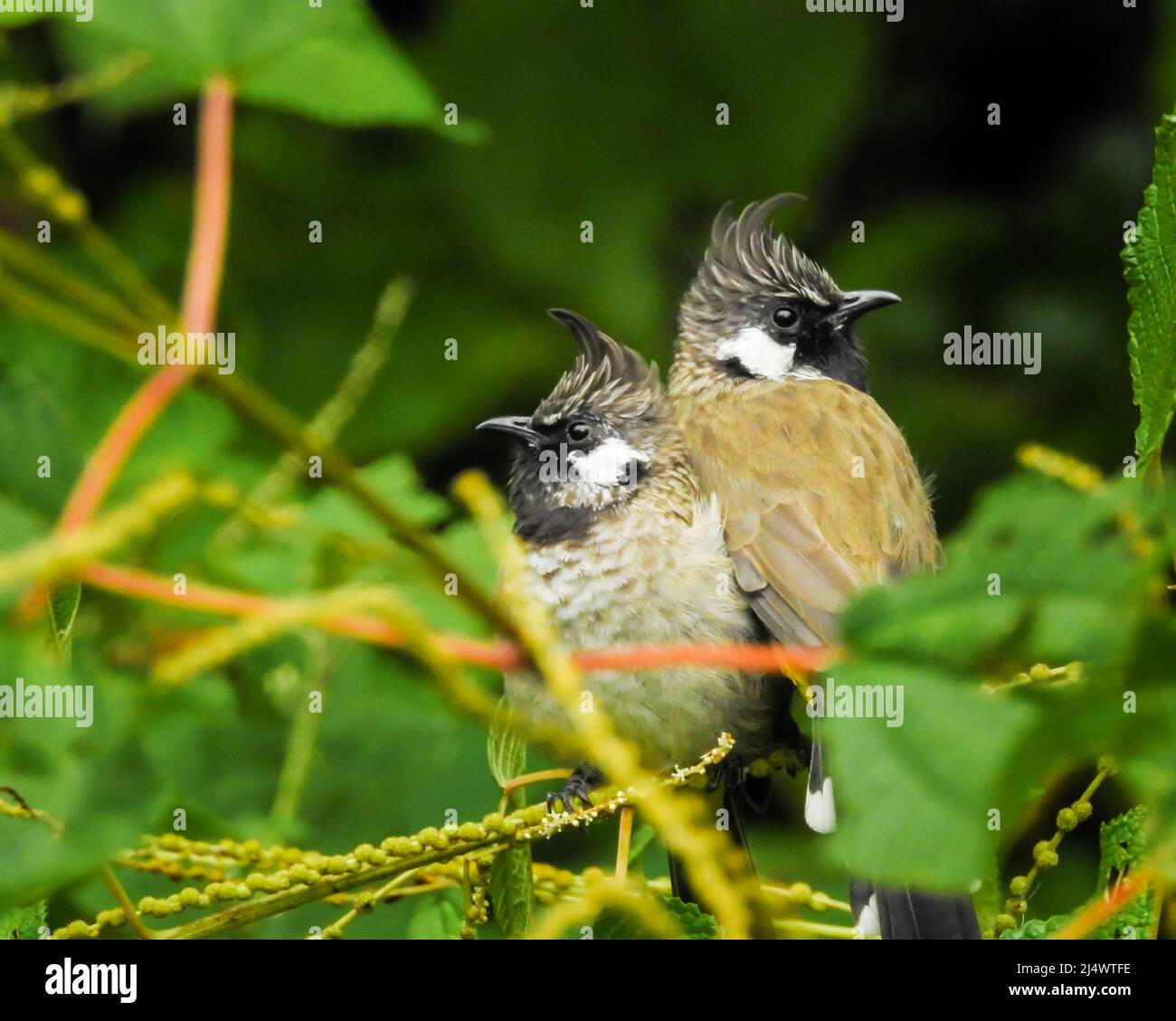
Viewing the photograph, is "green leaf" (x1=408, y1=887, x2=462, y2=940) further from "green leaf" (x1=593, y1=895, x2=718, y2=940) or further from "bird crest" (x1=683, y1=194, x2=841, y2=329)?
"bird crest" (x1=683, y1=194, x2=841, y2=329)

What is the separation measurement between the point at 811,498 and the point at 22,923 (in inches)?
54.5

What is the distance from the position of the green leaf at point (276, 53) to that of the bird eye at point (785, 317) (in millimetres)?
729

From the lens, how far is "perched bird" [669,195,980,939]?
228 centimetres

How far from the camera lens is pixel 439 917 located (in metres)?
1.67

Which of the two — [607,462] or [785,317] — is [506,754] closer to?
[607,462]

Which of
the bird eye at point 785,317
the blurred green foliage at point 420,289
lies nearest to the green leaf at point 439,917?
the blurred green foliage at point 420,289

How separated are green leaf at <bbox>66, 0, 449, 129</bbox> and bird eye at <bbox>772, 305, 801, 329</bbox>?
73 centimetres

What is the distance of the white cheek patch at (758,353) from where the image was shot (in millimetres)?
2879

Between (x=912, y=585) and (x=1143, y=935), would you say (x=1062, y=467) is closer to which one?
(x=1143, y=935)

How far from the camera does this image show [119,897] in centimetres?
132

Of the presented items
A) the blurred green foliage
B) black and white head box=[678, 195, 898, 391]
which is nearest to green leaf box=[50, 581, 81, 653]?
the blurred green foliage

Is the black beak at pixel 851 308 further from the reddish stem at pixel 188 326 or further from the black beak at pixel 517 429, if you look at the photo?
the reddish stem at pixel 188 326

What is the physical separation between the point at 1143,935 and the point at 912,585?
0.60 m

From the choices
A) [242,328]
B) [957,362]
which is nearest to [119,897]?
[242,328]
